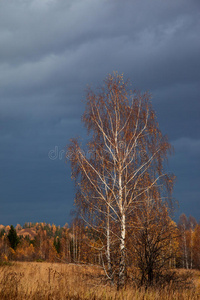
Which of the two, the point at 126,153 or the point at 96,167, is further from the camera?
the point at 96,167

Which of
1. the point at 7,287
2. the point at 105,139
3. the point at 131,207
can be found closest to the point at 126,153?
the point at 105,139

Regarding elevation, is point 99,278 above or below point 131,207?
below

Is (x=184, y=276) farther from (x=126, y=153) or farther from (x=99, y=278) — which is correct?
(x=126, y=153)

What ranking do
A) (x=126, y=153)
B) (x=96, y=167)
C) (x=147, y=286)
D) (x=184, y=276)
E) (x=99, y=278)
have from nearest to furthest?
(x=147, y=286)
(x=184, y=276)
(x=99, y=278)
(x=126, y=153)
(x=96, y=167)

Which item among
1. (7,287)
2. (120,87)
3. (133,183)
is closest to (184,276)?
(133,183)

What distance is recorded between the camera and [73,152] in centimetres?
1231

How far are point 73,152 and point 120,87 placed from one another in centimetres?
314

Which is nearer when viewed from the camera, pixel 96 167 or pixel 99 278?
pixel 99 278

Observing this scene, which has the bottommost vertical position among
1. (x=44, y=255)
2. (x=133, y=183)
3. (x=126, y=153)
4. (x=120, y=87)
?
(x=44, y=255)

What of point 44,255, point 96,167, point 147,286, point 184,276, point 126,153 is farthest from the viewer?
point 44,255

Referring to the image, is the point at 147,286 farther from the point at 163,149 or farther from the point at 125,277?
the point at 163,149

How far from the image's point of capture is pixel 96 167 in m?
12.6

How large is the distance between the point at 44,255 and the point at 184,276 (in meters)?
83.7

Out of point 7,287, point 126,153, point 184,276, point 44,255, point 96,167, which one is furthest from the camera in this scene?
point 44,255
